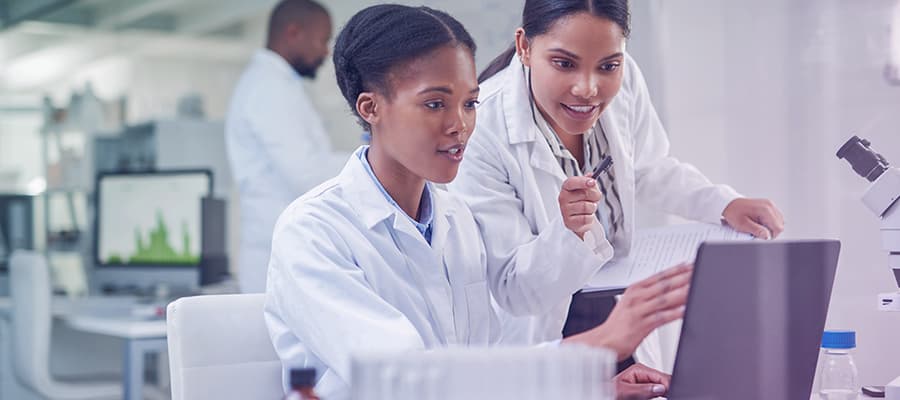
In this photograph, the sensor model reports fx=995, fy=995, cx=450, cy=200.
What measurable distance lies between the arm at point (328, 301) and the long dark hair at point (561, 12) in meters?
0.50

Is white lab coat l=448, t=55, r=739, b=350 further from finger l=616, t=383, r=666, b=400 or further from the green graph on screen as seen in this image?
the green graph on screen

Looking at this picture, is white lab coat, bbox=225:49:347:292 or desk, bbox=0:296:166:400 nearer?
white lab coat, bbox=225:49:347:292

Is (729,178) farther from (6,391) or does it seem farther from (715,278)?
(6,391)

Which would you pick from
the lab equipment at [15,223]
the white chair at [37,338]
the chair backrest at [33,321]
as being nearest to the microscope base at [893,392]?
the white chair at [37,338]

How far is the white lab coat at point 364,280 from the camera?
1.06 meters

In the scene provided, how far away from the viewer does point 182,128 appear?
421cm

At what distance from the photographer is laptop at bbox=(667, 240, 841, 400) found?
0.88m

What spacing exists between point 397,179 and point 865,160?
2.05 feet

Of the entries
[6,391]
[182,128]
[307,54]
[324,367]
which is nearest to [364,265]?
[324,367]

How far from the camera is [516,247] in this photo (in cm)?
141

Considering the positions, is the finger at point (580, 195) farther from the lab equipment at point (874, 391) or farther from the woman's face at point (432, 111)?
the lab equipment at point (874, 391)

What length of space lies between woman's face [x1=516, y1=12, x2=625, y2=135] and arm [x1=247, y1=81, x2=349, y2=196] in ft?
3.42

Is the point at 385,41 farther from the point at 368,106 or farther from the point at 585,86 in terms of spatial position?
the point at 585,86

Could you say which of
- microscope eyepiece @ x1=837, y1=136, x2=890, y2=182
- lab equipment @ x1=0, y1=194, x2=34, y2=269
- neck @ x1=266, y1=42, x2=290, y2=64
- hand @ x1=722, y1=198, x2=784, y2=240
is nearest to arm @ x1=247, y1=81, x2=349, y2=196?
neck @ x1=266, y1=42, x2=290, y2=64
